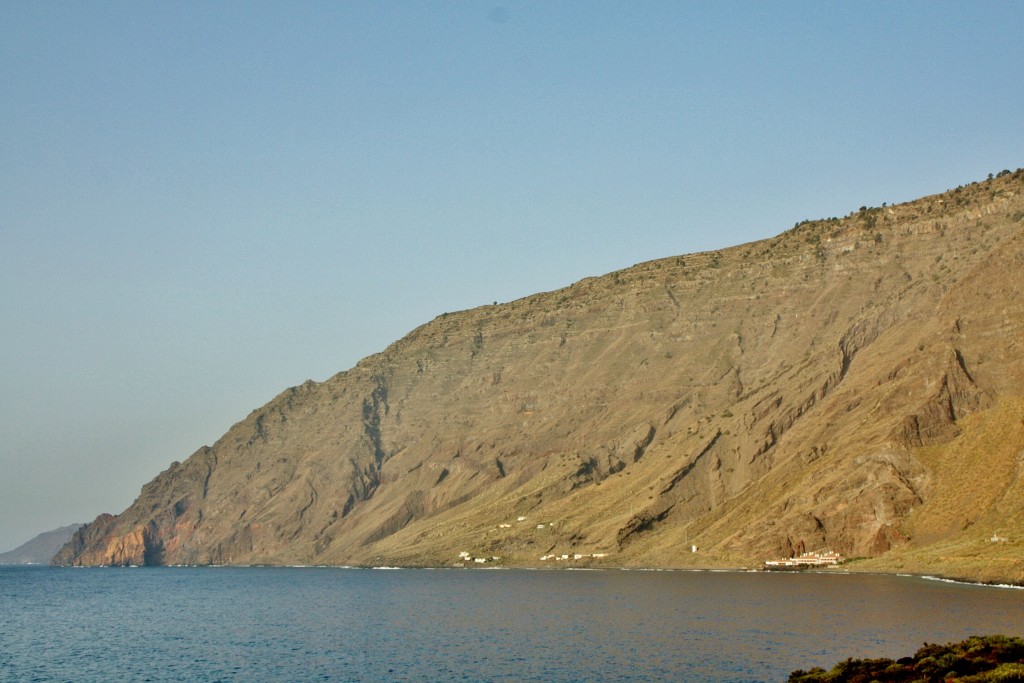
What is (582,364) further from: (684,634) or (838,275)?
(684,634)

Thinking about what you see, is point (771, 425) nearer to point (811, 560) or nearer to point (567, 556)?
point (567, 556)

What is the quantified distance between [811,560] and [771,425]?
3193 centimetres

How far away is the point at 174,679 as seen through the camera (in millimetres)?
55688

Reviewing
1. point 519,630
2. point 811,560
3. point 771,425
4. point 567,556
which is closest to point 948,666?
point 519,630

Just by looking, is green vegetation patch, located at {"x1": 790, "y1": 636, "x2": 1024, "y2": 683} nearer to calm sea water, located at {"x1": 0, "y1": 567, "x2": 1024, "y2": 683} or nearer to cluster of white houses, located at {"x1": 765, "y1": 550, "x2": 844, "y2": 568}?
calm sea water, located at {"x1": 0, "y1": 567, "x2": 1024, "y2": 683}

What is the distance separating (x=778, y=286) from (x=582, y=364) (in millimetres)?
36018

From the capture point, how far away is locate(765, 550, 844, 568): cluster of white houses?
112m

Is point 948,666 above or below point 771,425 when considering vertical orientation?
below

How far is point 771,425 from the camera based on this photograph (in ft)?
467

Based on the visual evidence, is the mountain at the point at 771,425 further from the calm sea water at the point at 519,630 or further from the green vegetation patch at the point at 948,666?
the green vegetation patch at the point at 948,666

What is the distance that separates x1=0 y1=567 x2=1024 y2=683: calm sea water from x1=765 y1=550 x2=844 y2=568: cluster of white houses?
15.8 ft

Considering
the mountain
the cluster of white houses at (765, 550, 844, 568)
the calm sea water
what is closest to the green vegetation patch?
the calm sea water

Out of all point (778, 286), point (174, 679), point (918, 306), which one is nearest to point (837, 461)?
point (918, 306)

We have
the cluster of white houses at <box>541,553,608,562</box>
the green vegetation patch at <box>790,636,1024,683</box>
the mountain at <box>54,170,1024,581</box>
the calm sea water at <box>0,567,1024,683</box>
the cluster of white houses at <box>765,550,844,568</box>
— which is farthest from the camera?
the cluster of white houses at <box>541,553,608,562</box>
